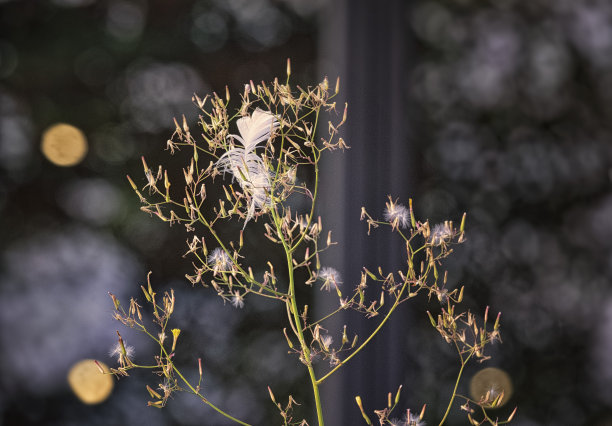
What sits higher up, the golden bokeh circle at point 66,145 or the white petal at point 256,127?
the white petal at point 256,127

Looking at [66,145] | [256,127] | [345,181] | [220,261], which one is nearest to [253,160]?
[256,127]

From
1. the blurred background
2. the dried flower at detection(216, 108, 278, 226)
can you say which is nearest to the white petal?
the dried flower at detection(216, 108, 278, 226)

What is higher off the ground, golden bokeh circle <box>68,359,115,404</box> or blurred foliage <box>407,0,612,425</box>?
blurred foliage <box>407,0,612,425</box>

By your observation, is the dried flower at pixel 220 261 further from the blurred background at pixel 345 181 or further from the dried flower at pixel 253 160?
the blurred background at pixel 345 181

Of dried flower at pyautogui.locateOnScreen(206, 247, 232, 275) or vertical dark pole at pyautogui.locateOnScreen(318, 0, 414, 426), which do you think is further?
vertical dark pole at pyautogui.locateOnScreen(318, 0, 414, 426)

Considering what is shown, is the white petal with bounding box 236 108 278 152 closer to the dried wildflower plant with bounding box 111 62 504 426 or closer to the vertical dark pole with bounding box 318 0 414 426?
the dried wildflower plant with bounding box 111 62 504 426

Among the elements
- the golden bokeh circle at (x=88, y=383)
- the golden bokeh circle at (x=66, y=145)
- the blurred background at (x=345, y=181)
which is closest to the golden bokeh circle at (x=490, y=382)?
the blurred background at (x=345, y=181)
